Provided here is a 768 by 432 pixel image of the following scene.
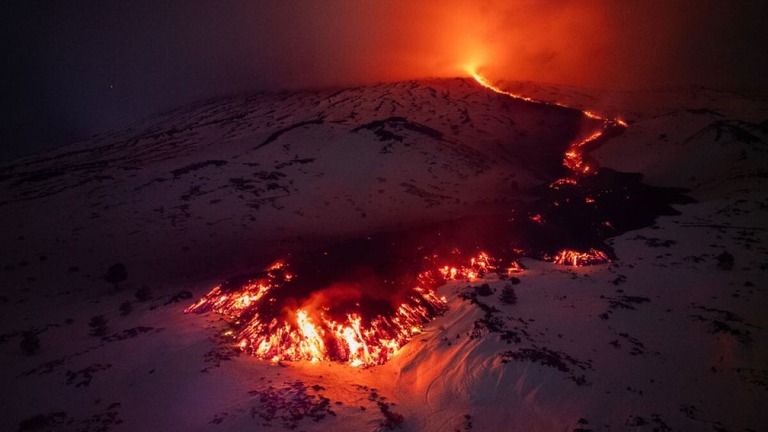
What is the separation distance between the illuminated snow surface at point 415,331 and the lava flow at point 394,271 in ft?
2.23

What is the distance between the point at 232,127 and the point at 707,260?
40248mm

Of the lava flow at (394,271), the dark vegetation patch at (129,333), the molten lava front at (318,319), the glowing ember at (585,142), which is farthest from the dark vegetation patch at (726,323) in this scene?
the glowing ember at (585,142)

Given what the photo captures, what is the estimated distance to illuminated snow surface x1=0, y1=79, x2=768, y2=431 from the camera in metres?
9.05

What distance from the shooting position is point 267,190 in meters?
23.8

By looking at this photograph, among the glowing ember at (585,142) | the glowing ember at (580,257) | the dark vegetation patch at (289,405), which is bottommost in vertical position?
the dark vegetation patch at (289,405)

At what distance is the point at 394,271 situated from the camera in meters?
16.1

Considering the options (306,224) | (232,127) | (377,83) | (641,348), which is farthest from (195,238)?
(377,83)

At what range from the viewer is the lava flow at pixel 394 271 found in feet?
39.3

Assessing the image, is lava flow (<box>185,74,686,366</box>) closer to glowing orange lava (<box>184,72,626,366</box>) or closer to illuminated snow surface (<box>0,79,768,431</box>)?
glowing orange lava (<box>184,72,626,366</box>)

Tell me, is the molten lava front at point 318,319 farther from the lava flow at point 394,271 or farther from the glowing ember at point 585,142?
the glowing ember at point 585,142

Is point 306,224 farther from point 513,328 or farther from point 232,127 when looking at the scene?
point 232,127

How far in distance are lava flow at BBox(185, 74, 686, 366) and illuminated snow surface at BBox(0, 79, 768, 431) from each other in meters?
0.68

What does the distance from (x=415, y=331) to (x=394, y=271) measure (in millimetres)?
4011

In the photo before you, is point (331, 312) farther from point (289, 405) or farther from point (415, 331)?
point (289, 405)
